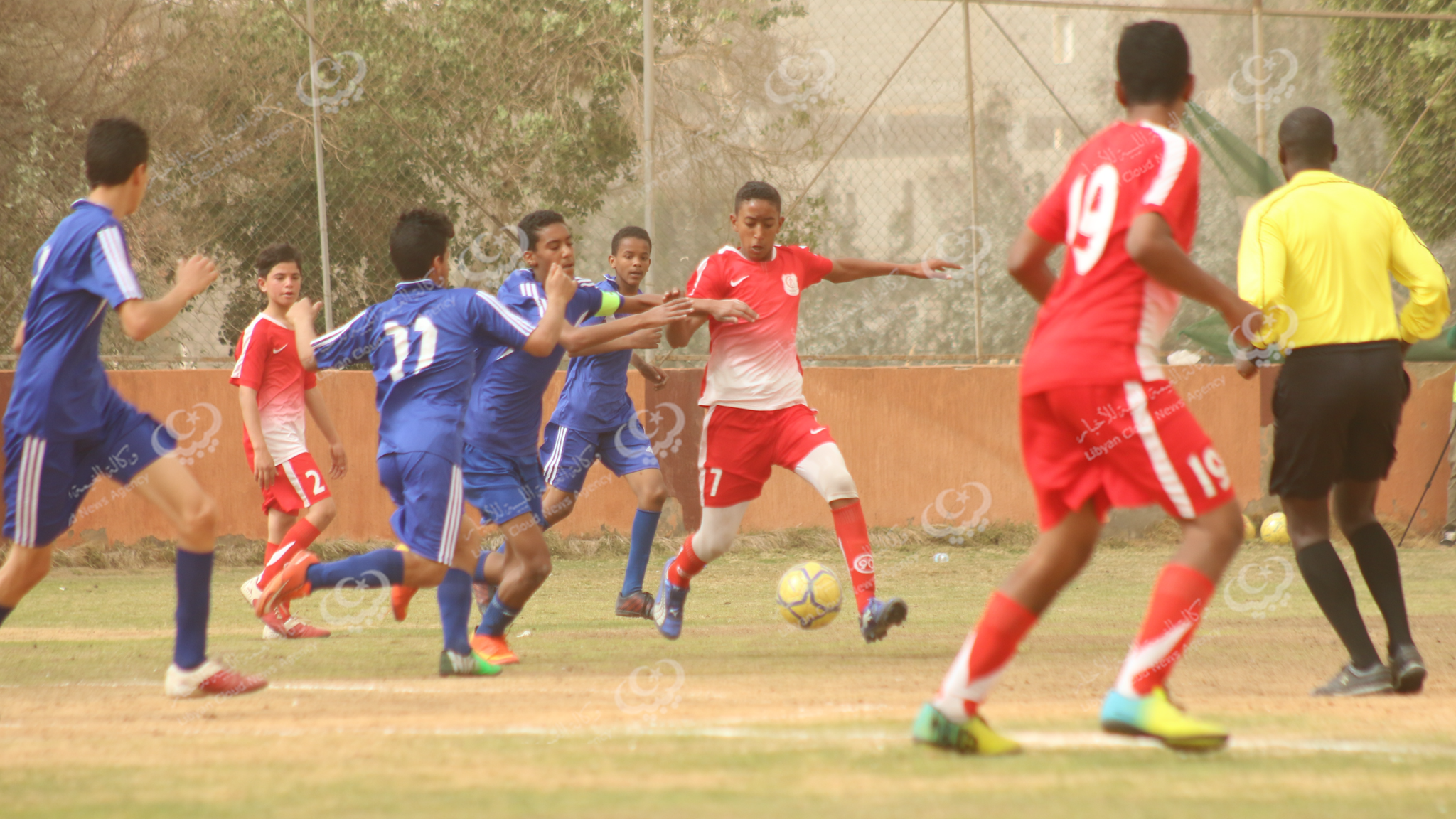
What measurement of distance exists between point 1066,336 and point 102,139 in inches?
133

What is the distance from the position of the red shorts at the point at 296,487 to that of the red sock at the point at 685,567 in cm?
229

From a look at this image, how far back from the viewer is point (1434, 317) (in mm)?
5086

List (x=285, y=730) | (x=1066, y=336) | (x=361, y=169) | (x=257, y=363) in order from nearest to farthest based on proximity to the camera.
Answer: (x=1066, y=336), (x=285, y=730), (x=257, y=363), (x=361, y=169)

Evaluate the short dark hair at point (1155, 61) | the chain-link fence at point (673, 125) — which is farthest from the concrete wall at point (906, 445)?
the short dark hair at point (1155, 61)

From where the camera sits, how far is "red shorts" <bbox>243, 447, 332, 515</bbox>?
24.8 feet

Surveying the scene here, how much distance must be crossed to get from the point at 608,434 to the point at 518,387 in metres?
1.41

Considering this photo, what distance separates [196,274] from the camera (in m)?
4.56

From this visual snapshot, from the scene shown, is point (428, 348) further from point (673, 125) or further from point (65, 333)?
point (673, 125)

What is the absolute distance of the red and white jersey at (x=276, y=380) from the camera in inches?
297

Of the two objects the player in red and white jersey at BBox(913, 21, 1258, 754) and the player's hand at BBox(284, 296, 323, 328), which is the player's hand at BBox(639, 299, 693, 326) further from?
the player in red and white jersey at BBox(913, 21, 1258, 754)

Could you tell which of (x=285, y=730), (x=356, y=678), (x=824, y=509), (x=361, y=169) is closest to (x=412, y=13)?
(x=361, y=169)

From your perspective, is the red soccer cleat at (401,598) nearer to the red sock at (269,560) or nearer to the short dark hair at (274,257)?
the red sock at (269,560)

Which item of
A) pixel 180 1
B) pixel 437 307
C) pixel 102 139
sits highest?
pixel 180 1

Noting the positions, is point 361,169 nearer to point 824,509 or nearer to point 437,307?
point 824,509
